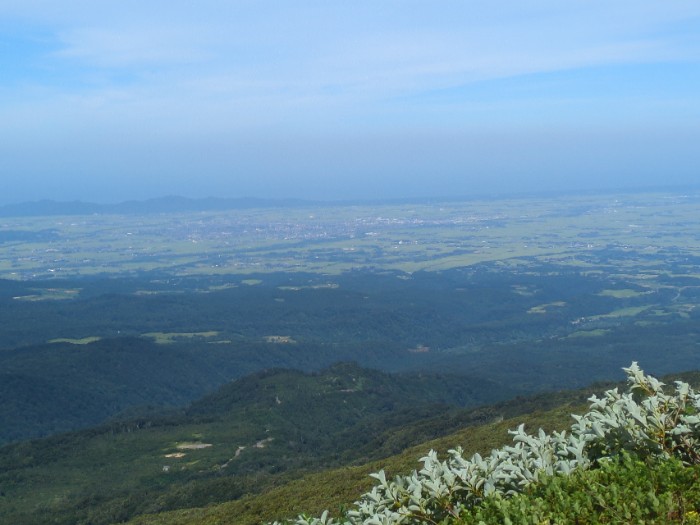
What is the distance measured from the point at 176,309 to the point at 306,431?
288ft

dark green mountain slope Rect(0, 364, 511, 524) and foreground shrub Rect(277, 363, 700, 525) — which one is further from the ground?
foreground shrub Rect(277, 363, 700, 525)

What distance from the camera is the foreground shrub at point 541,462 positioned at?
9500 mm

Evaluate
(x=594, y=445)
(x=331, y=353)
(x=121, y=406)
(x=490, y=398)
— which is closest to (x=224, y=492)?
(x=594, y=445)

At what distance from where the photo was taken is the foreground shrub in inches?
374

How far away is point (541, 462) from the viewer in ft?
33.5

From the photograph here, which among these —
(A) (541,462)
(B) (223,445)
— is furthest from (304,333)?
(A) (541,462)

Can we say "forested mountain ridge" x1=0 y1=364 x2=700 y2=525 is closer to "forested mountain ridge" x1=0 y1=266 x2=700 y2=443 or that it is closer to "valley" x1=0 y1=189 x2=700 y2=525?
"valley" x1=0 y1=189 x2=700 y2=525

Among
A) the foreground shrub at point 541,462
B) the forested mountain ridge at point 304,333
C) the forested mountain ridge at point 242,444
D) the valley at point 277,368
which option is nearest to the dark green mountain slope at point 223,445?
the forested mountain ridge at point 242,444

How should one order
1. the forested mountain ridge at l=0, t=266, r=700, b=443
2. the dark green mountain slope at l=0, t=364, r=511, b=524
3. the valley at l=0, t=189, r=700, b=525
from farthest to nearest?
1. the forested mountain ridge at l=0, t=266, r=700, b=443
2. the valley at l=0, t=189, r=700, b=525
3. the dark green mountain slope at l=0, t=364, r=511, b=524

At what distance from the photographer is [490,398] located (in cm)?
8644

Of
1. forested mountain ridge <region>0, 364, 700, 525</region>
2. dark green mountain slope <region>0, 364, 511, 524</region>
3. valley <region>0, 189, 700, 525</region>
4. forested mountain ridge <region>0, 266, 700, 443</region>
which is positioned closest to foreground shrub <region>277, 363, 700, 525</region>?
valley <region>0, 189, 700, 525</region>

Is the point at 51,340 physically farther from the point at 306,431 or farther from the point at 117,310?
the point at 306,431

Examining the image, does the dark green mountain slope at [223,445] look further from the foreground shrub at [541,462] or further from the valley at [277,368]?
the foreground shrub at [541,462]

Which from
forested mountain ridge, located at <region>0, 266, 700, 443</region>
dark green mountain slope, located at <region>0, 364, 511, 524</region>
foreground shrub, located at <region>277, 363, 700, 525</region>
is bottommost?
forested mountain ridge, located at <region>0, 266, 700, 443</region>
